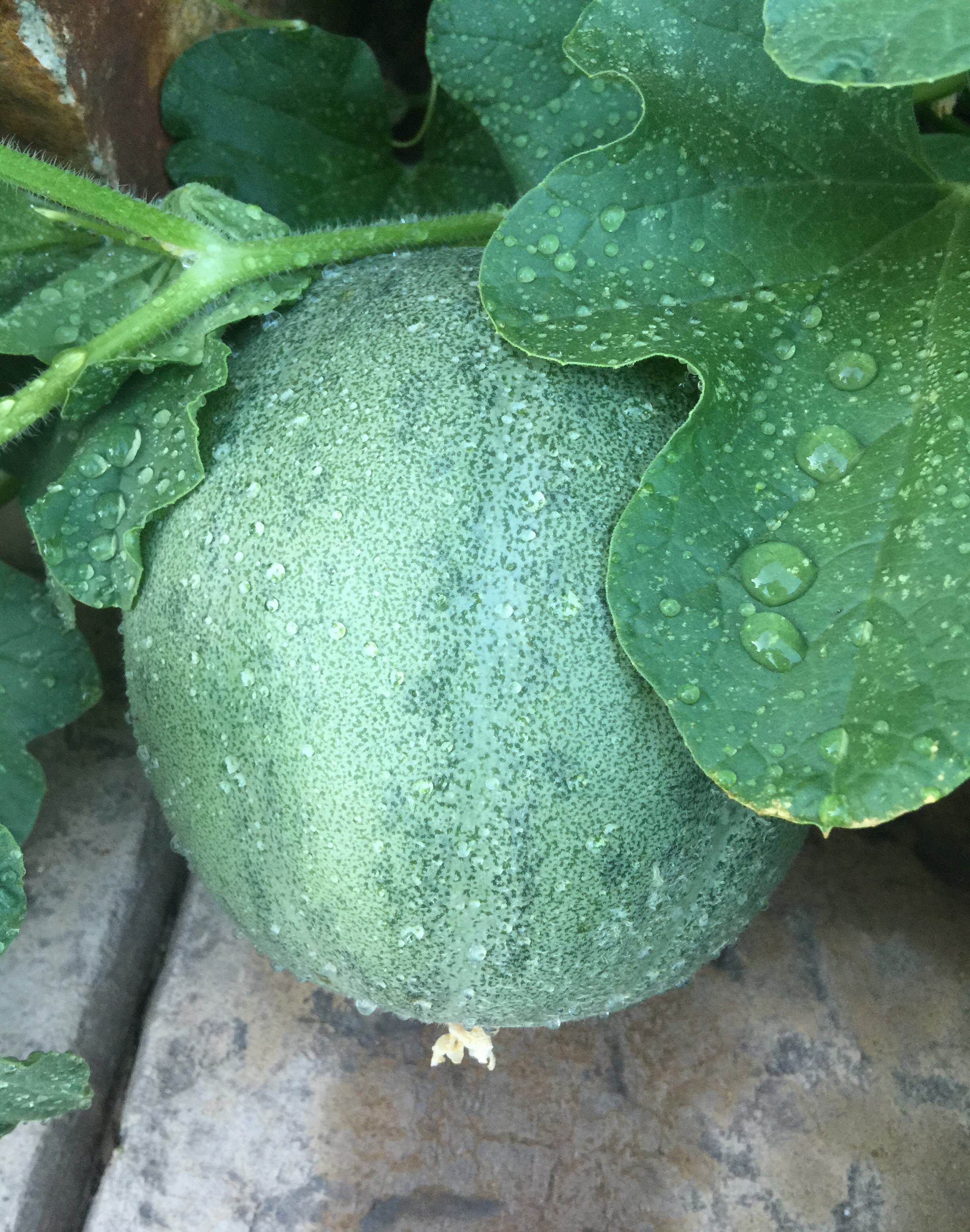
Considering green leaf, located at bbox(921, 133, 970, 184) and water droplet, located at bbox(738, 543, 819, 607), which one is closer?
water droplet, located at bbox(738, 543, 819, 607)

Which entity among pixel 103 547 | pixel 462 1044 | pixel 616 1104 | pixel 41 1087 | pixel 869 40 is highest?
pixel 869 40

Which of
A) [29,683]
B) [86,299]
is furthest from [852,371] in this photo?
[29,683]

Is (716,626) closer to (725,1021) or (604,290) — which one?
(604,290)

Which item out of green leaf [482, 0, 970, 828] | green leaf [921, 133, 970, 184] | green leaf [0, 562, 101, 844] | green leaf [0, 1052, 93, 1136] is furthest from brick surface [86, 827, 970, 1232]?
green leaf [921, 133, 970, 184]

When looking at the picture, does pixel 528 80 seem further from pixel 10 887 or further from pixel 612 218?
pixel 10 887

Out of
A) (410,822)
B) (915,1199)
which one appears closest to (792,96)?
(410,822)

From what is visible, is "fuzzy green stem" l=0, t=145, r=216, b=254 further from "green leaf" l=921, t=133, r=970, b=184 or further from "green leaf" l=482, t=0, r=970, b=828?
"green leaf" l=921, t=133, r=970, b=184

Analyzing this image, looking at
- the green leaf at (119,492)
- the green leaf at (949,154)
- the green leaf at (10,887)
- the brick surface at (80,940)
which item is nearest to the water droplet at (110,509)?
the green leaf at (119,492)
